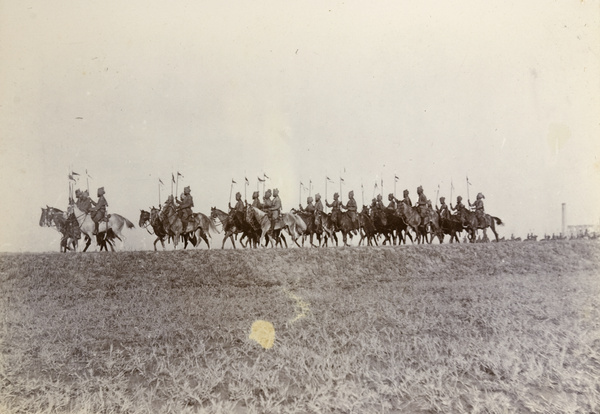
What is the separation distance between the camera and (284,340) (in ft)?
25.1

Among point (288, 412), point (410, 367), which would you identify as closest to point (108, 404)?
point (288, 412)

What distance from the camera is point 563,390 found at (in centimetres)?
604

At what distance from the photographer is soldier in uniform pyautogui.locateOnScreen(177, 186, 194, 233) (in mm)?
16984

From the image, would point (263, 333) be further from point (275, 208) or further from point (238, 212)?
point (238, 212)

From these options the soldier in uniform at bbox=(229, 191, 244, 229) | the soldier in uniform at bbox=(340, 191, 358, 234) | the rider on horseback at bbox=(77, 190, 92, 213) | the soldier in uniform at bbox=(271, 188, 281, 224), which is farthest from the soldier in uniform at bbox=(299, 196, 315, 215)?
the rider on horseback at bbox=(77, 190, 92, 213)

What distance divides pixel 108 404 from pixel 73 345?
230cm

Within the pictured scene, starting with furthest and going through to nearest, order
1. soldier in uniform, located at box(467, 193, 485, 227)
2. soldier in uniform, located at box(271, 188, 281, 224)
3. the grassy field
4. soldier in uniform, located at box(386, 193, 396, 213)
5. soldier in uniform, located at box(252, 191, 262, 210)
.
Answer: soldier in uniform, located at box(467, 193, 485, 227) < soldier in uniform, located at box(386, 193, 396, 213) < soldier in uniform, located at box(252, 191, 262, 210) < soldier in uniform, located at box(271, 188, 281, 224) < the grassy field

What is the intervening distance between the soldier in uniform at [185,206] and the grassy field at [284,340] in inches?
112

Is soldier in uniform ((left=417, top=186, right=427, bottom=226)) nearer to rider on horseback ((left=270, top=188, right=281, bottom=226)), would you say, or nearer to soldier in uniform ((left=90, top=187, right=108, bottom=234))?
rider on horseback ((left=270, top=188, right=281, bottom=226))

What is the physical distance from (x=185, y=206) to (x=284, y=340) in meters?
10.3

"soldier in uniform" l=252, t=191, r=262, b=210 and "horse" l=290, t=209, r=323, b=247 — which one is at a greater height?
"soldier in uniform" l=252, t=191, r=262, b=210

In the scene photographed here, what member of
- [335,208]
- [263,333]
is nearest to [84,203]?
[335,208]

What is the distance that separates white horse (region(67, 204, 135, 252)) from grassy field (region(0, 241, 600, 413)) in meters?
1.82

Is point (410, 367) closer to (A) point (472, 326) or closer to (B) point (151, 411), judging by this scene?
(A) point (472, 326)
